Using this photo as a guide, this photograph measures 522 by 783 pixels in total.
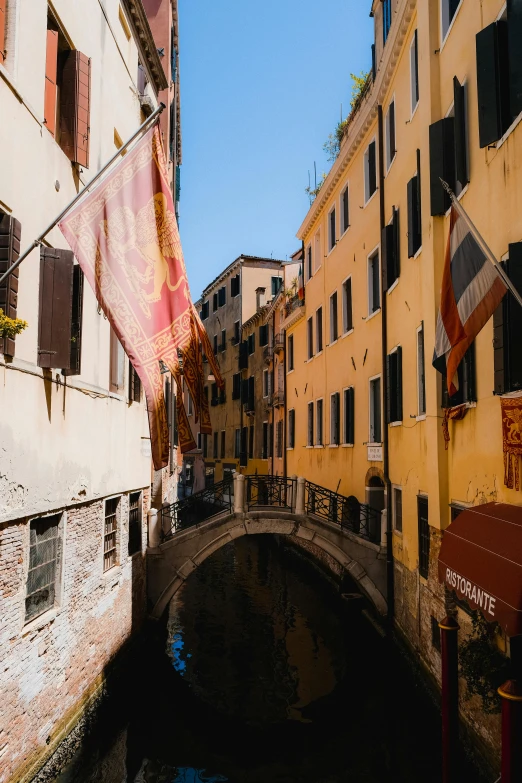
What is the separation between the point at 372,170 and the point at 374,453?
6.53 meters

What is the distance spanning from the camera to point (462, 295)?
6422 millimetres

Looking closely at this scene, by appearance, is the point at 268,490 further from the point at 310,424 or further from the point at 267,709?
the point at 310,424

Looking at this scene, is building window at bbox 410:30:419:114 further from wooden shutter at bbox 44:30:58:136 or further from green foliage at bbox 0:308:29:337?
green foliage at bbox 0:308:29:337

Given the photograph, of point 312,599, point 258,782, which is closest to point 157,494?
point 312,599

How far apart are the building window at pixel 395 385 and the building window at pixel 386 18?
297 inches

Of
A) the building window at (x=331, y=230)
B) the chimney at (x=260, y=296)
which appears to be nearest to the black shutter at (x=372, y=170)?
the building window at (x=331, y=230)

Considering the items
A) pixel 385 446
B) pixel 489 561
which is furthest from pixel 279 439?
pixel 489 561

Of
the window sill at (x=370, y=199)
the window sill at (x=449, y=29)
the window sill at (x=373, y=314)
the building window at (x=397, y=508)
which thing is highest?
the window sill at (x=449, y=29)

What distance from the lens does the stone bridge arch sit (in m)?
14.4

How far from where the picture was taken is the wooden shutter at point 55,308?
27.2ft

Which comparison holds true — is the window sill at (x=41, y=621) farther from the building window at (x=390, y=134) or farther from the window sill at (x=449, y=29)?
the building window at (x=390, y=134)

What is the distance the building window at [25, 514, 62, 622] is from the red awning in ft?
15.7

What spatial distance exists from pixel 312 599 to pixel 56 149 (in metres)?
14.7

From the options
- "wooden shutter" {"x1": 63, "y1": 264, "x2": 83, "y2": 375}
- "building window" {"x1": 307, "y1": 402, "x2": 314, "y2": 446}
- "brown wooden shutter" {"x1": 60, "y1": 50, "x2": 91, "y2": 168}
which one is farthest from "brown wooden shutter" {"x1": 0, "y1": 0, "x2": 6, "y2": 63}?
"building window" {"x1": 307, "y1": 402, "x2": 314, "y2": 446}
